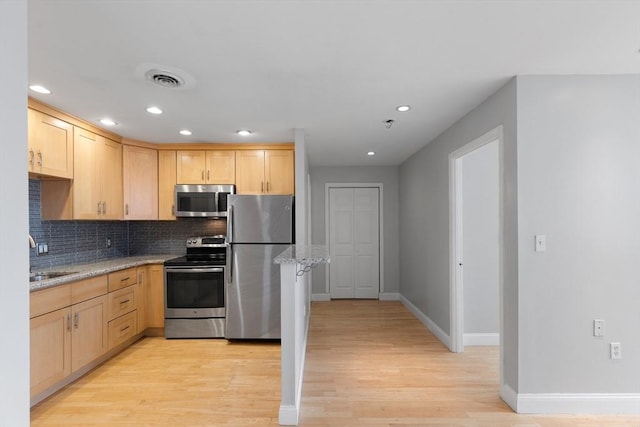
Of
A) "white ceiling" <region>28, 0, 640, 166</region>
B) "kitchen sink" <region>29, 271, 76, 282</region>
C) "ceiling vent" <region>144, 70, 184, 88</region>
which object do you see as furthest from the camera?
"kitchen sink" <region>29, 271, 76, 282</region>

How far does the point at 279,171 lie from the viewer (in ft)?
12.8

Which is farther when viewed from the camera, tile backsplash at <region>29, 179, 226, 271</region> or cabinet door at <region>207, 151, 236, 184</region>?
cabinet door at <region>207, 151, 236, 184</region>

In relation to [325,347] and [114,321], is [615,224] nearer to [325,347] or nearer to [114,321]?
[325,347]

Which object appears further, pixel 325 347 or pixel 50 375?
pixel 325 347

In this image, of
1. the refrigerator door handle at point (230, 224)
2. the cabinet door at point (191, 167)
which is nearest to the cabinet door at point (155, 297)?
the refrigerator door handle at point (230, 224)

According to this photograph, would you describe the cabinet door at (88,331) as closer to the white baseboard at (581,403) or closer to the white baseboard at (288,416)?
the white baseboard at (288,416)

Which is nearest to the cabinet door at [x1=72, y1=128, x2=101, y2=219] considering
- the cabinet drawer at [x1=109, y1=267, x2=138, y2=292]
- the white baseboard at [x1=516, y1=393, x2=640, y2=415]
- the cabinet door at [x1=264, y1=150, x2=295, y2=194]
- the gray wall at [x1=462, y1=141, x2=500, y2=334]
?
the cabinet drawer at [x1=109, y1=267, x2=138, y2=292]

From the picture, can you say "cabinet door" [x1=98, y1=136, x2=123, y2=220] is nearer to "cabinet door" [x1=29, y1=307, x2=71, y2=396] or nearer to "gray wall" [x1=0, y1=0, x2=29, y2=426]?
"cabinet door" [x1=29, y1=307, x2=71, y2=396]

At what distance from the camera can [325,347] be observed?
3.37 metres

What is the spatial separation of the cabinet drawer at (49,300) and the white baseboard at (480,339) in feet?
12.5

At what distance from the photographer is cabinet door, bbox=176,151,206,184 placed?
3936 mm

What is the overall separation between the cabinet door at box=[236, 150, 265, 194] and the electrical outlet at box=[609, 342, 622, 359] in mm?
3515

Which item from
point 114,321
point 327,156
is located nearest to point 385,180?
point 327,156

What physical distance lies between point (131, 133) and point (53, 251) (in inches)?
56.4
